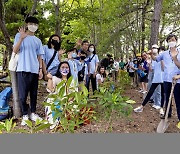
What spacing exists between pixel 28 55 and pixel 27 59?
0.07 m

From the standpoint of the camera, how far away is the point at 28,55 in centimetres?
495

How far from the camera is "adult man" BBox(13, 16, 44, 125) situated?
4895 millimetres

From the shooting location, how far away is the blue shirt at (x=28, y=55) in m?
4.93

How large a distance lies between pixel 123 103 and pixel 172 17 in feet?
44.8

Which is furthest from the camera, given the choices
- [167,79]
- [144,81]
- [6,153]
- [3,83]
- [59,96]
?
[144,81]

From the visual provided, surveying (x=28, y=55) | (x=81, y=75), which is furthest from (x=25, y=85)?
(x=81, y=75)

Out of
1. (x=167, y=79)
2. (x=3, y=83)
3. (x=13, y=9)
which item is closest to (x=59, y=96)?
(x=167, y=79)

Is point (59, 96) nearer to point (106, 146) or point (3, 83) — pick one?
point (106, 146)

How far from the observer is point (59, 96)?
259 centimetres

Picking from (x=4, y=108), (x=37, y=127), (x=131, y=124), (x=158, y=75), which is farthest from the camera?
(x=158, y=75)

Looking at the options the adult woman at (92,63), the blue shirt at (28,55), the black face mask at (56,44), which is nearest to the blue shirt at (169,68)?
the black face mask at (56,44)

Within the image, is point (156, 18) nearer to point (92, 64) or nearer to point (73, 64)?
point (92, 64)

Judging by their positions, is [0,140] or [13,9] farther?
[13,9]

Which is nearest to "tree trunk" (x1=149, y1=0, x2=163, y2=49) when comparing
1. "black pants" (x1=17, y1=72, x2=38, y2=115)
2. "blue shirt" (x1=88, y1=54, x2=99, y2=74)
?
"blue shirt" (x1=88, y1=54, x2=99, y2=74)
